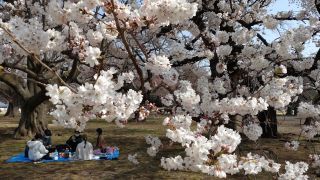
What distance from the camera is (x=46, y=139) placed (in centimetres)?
1409

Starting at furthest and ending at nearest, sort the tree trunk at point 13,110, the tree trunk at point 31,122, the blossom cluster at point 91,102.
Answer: the tree trunk at point 13,110
the tree trunk at point 31,122
the blossom cluster at point 91,102

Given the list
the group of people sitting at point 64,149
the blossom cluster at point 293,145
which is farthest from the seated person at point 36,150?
the blossom cluster at point 293,145

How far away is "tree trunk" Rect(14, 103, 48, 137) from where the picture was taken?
19.7 meters

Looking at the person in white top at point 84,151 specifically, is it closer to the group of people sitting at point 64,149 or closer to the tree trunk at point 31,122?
the group of people sitting at point 64,149

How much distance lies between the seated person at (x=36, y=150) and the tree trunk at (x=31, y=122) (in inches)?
280


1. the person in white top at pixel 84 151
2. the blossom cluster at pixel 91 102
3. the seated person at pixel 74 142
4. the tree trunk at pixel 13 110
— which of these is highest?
the tree trunk at pixel 13 110

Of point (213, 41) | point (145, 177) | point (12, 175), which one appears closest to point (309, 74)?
point (213, 41)

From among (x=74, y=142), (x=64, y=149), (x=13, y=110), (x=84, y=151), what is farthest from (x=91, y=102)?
(x=13, y=110)

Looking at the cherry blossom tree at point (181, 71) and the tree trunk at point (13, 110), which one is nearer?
the cherry blossom tree at point (181, 71)

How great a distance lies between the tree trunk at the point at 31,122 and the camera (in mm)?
19672

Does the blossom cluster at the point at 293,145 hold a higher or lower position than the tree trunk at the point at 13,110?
lower

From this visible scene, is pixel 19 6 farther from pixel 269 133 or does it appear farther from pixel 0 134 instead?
pixel 269 133

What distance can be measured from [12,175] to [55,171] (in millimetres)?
1120

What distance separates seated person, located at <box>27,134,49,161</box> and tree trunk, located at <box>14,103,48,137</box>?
711cm
